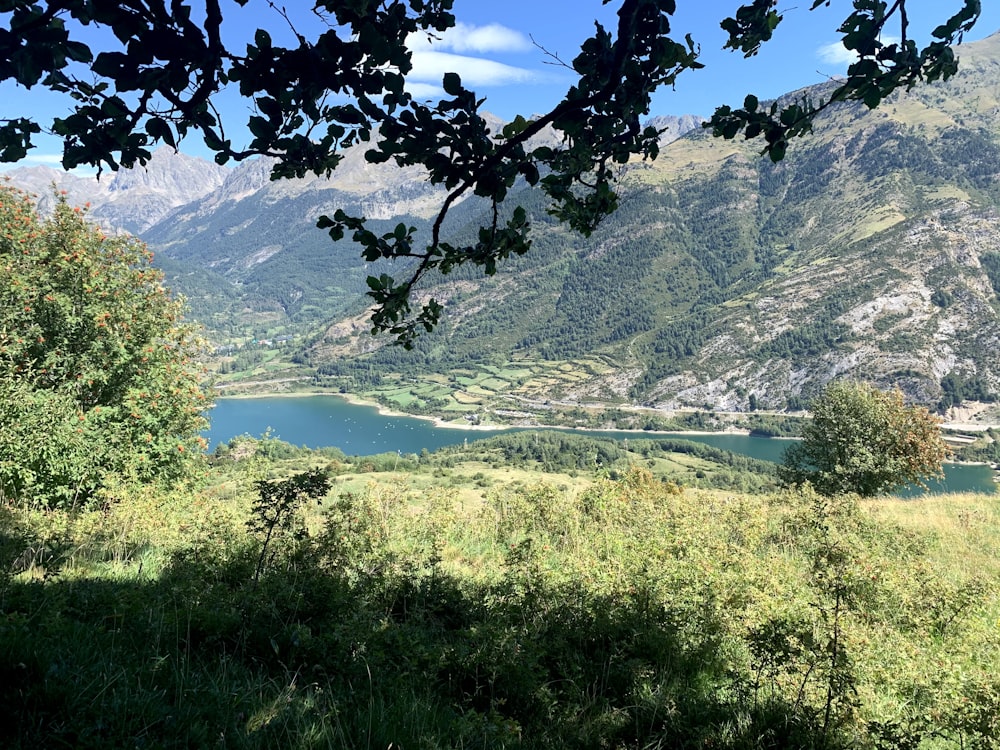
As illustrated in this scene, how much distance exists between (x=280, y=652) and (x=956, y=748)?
4.47m

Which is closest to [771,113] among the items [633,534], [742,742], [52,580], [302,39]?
[302,39]

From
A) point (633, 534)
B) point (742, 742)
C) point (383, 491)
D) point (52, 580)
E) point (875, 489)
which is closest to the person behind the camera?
point (742, 742)

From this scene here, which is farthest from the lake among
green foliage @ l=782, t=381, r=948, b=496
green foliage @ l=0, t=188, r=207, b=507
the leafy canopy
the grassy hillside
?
the leafy canopy

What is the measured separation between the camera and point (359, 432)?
15125cm

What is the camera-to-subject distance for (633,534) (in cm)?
826

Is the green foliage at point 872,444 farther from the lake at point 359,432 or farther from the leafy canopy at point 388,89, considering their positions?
the lake at point 359,432

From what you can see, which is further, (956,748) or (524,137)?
(956,748)

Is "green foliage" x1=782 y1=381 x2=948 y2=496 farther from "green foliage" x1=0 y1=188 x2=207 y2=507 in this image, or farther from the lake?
the lake

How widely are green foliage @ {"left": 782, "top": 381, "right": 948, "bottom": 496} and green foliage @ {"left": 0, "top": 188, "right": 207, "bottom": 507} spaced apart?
22.5 meters

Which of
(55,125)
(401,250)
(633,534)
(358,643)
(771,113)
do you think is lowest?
(633,534)

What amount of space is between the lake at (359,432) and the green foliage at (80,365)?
115 meters

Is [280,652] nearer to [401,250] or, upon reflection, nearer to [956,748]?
[401,250]

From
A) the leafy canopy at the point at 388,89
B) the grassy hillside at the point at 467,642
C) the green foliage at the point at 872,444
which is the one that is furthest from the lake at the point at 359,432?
the leafy canopy at the point at 388,89

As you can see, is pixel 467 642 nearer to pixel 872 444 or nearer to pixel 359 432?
pixel 872 444
